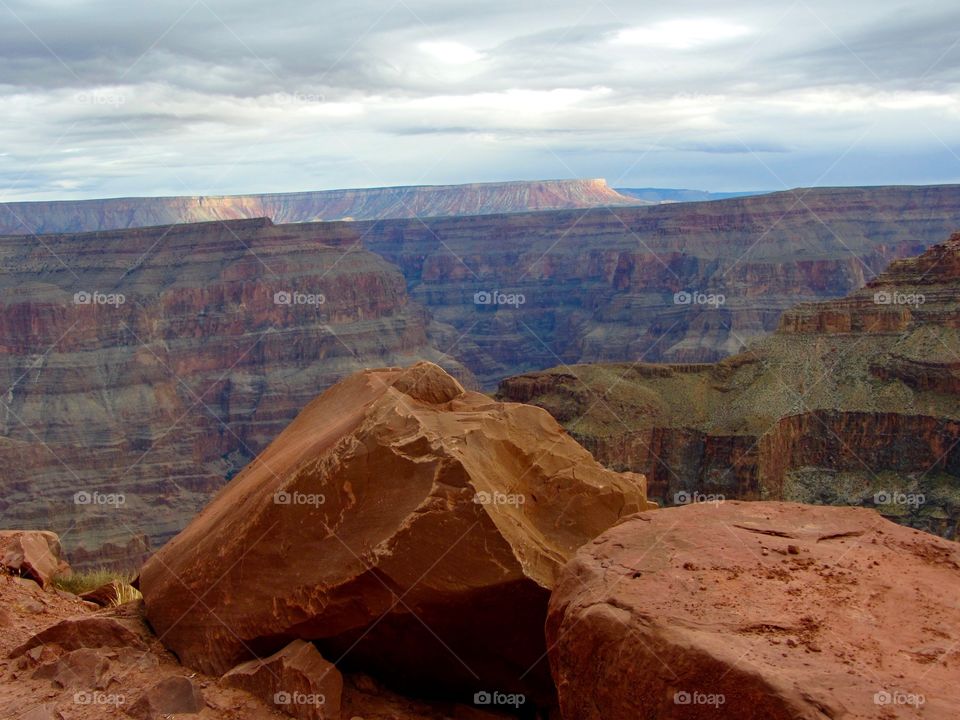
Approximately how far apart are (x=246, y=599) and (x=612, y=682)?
3027mm

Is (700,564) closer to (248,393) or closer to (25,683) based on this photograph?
(25,683)

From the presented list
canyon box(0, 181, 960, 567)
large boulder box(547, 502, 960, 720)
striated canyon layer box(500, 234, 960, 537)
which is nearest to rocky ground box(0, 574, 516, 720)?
large boulder box(547, 502, 960, 720)

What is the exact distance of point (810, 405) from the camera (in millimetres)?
43688

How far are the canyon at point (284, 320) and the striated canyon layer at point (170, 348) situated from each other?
0.18 meters

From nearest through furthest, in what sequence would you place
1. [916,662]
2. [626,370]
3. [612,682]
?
[916,662]
[612,682]
[626,370]

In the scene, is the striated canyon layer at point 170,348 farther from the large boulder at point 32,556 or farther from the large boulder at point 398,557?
the large boulder at point 398,557

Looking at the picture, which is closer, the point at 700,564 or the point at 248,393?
the point at 700,564

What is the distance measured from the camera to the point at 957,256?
44.1 meters

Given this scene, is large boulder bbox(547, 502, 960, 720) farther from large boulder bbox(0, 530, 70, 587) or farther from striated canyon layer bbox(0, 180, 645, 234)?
striated canyon layer bbox(0, 180, 645, 234)

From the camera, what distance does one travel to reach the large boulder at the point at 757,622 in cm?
527

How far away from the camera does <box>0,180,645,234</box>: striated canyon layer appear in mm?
146375

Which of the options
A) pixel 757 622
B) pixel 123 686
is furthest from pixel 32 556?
pixel 757 622

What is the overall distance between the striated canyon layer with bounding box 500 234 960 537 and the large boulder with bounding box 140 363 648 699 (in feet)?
106

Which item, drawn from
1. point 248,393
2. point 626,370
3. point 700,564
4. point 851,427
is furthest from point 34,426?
point 700,564
